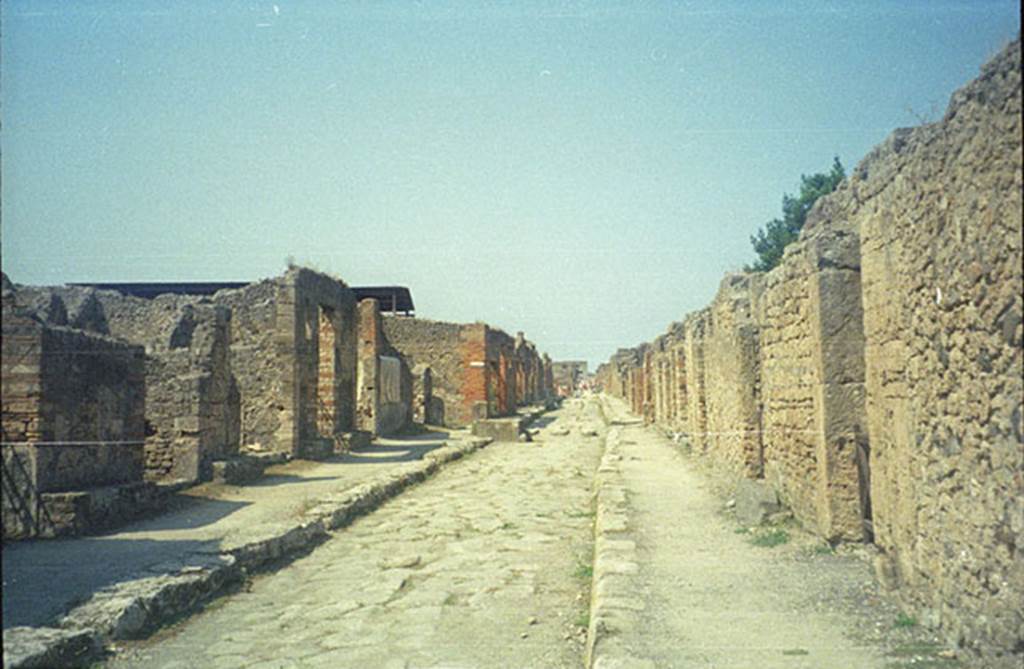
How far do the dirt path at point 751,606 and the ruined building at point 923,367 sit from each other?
283mm

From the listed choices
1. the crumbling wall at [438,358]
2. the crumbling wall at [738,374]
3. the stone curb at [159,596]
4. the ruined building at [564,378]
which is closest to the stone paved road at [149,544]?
the stone curb at [159,596]

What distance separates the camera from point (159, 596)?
512 centimetres

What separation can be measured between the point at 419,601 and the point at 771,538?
3179mm

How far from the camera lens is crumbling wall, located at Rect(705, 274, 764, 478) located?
9531 mm

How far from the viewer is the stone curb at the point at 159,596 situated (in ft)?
13.2

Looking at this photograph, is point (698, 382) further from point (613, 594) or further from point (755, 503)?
point (613, 594)

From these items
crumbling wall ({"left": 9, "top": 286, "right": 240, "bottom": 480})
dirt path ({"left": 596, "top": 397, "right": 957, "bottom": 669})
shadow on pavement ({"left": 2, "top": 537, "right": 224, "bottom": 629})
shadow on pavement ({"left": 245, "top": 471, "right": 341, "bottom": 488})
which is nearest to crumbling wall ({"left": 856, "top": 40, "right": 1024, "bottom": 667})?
dirt path ({"left": 596, "top": 397, "right": 957, "bottom": 669})

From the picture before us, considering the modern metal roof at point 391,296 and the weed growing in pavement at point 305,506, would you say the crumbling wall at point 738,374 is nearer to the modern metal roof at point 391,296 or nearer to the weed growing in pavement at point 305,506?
the weed growing in pavement at point 305,506

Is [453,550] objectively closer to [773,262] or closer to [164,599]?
[164,599]

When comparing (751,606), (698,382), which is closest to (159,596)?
(751,606)

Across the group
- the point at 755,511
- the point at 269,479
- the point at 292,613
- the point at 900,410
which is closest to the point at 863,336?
the point at 900,410

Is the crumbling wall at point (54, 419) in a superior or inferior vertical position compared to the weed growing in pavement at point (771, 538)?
superior

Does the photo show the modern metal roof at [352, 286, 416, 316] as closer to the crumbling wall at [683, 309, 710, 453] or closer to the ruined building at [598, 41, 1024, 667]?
the crumbling wall at [683, 309, 710, 453]

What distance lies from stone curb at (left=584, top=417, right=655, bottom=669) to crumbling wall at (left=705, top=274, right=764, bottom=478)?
177 cm
